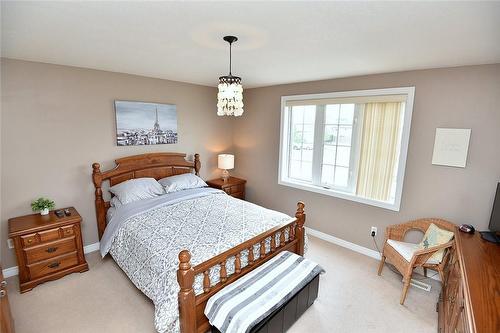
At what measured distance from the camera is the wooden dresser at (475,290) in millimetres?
1191

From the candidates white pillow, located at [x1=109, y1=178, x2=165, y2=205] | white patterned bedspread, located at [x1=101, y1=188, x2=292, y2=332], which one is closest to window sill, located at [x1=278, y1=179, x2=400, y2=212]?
white patterned bedspread, located at [x1=101, y1=188, x2=292, y2=332]

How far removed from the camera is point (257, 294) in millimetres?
1884

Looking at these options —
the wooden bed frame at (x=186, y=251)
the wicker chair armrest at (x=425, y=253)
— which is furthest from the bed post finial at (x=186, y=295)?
the wicker chair armrest at (x=425, y=253)

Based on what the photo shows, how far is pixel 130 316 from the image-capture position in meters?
2.21

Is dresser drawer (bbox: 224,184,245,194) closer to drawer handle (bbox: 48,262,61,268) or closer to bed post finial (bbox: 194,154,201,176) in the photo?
bed post finial (bbox: 194,154,201,176)

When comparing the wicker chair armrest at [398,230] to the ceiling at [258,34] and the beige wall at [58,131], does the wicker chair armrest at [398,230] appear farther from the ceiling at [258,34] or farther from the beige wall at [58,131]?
the beige wall at [58,131]

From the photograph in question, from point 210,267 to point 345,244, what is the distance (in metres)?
2.38

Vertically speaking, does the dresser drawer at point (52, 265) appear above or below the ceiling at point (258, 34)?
below

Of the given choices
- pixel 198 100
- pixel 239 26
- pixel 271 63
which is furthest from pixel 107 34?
pixel 198 100

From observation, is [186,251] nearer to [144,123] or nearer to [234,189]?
[144,123]

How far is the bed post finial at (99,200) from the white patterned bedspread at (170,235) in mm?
341

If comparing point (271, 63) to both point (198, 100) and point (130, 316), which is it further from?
point (130, 316)

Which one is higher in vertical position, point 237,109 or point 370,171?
point 237,109

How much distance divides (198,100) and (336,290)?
345cm
